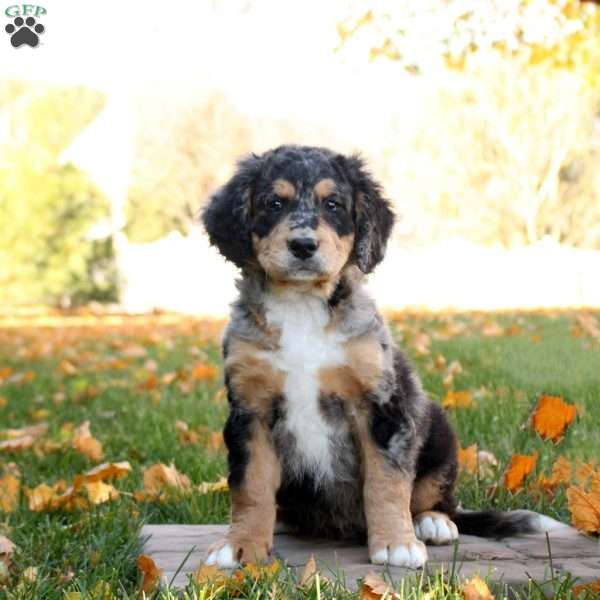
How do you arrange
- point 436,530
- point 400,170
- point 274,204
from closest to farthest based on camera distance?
point 436,530
point 274,204
point 400,170

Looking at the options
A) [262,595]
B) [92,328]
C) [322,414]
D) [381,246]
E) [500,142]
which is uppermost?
[500,142]

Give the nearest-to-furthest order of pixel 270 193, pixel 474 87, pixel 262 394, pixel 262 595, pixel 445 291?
pixel 262 595, pixel 262 394, pixel 270 193, pixel 445 291, pixel 474 87

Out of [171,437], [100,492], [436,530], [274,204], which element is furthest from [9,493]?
[436,530]

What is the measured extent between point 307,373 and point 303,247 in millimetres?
395

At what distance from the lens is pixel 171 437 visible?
5223 millimetres

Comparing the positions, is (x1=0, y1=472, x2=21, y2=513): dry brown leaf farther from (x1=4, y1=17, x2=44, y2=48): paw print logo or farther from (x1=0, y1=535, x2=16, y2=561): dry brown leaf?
(x1=4, y1=17, x2=44, y2=48): paw print logo

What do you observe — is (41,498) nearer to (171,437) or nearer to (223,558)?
(223,558)

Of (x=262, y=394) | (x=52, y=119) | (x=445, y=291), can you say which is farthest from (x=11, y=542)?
(x=52, y=119)

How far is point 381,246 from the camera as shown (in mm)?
3402

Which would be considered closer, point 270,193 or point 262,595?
point 262,595

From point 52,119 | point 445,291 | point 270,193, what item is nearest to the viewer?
point 270,193

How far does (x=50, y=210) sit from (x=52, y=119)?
5335 millimetres

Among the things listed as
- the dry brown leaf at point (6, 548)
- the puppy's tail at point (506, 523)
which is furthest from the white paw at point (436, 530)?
the dry brown leaf at point (6, 548)

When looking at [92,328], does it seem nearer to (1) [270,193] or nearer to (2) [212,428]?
(2) [212,428]
